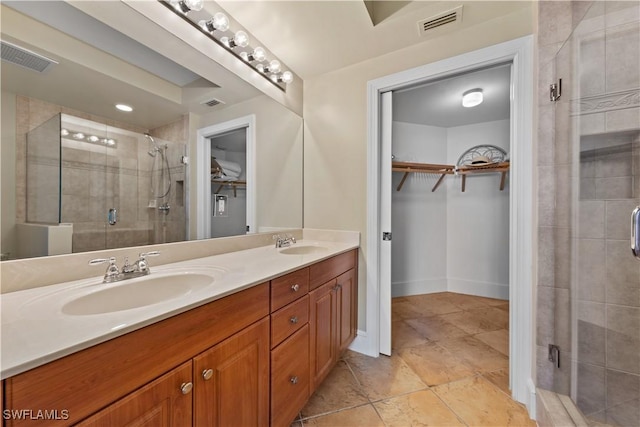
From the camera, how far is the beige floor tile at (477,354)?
1.72 meters

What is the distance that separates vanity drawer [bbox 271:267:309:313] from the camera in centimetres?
103

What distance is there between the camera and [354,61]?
1.91 m

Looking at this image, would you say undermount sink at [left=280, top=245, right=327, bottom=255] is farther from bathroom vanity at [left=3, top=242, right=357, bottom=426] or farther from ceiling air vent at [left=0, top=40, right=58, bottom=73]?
ceiling air vent at [left=0, top=40, right=58, bottom=73]

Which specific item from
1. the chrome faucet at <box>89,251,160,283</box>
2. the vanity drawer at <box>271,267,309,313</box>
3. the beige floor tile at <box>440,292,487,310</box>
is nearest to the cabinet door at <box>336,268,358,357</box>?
the vanity drawer at <box>271,267,309,313</box>

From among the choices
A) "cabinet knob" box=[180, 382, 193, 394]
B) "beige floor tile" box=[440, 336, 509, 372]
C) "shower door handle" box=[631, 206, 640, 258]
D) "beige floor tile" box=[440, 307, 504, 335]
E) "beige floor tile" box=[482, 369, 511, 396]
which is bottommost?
"beige floor tile" box=[482, 369, 511, 396]

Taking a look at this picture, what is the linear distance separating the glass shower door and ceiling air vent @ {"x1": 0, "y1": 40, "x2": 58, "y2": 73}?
2238 millimetres

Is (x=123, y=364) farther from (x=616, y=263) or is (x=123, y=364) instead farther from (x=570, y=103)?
(x=570, y=103)

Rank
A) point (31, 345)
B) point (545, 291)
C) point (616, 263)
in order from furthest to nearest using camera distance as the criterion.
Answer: point (545, 291), point (616, 263), point (31, 345)

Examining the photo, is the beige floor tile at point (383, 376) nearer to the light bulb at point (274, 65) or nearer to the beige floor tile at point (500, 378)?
the beige floor tile at point (500, 378)

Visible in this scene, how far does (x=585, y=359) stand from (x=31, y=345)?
211cm

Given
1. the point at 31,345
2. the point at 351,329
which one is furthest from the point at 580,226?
the point at 31,345

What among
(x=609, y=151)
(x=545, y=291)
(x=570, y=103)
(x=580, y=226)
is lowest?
(x=545, y=291)

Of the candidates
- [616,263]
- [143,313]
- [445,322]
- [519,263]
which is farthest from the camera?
[445,322]

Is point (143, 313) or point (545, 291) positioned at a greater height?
point (143, 313)
